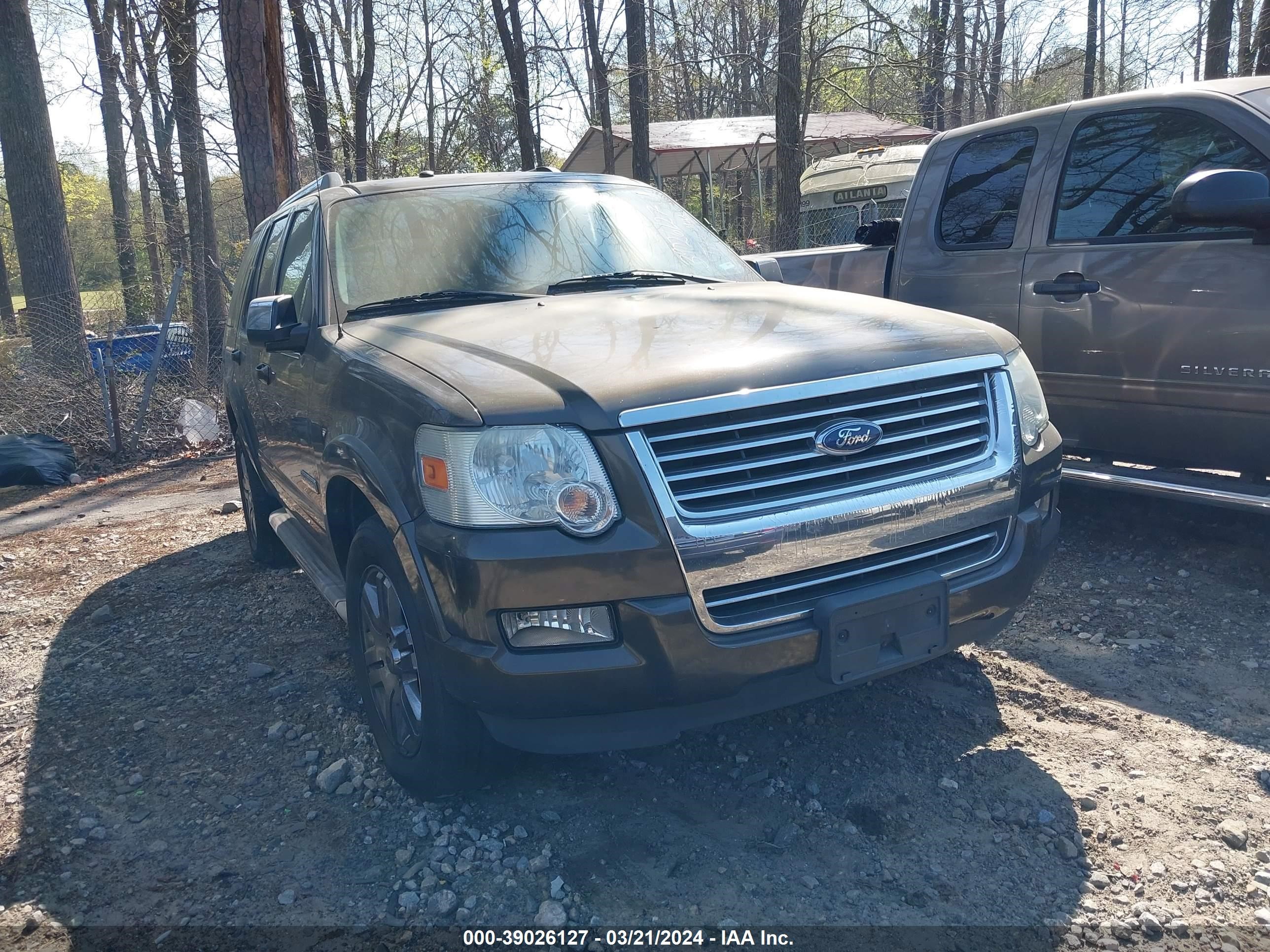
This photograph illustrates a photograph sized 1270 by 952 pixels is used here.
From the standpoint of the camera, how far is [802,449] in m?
2.66

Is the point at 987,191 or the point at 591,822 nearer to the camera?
the point at 591,822

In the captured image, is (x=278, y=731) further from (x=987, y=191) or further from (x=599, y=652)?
(x=987, y=191)

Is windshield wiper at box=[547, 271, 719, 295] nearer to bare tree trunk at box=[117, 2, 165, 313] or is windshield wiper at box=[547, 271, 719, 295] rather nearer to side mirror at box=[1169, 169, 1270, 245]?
side mirror at box=[1169, 169, 1270, 245]

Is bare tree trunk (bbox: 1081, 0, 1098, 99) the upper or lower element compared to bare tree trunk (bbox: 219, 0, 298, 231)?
upper

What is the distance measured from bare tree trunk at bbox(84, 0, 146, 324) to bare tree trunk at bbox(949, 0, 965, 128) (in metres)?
18.3

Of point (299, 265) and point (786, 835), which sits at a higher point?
point (299, 265)

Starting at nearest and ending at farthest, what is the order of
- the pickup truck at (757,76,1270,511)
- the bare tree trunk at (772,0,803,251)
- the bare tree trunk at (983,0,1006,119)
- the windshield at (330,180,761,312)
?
the windshield at (330,180,761,312) < the pickup truck at (757,76,1270,511) < the bare tree trunk at (772,0,803,251) < the bare tree trunk at (983,0,1006,119)

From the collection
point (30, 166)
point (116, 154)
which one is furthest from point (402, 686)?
point (116, 154)

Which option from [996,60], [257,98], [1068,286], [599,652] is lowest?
[599,652]

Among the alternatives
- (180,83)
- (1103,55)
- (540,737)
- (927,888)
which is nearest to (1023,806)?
(927,888)

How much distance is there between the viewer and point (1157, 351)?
4.46 metres

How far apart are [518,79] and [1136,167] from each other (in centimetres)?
1442

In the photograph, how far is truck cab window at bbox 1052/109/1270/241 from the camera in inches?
171

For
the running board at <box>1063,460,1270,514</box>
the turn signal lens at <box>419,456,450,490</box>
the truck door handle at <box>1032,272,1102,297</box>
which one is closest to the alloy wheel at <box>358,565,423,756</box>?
the turn signal lens at <box>419,456,450,490</box>
